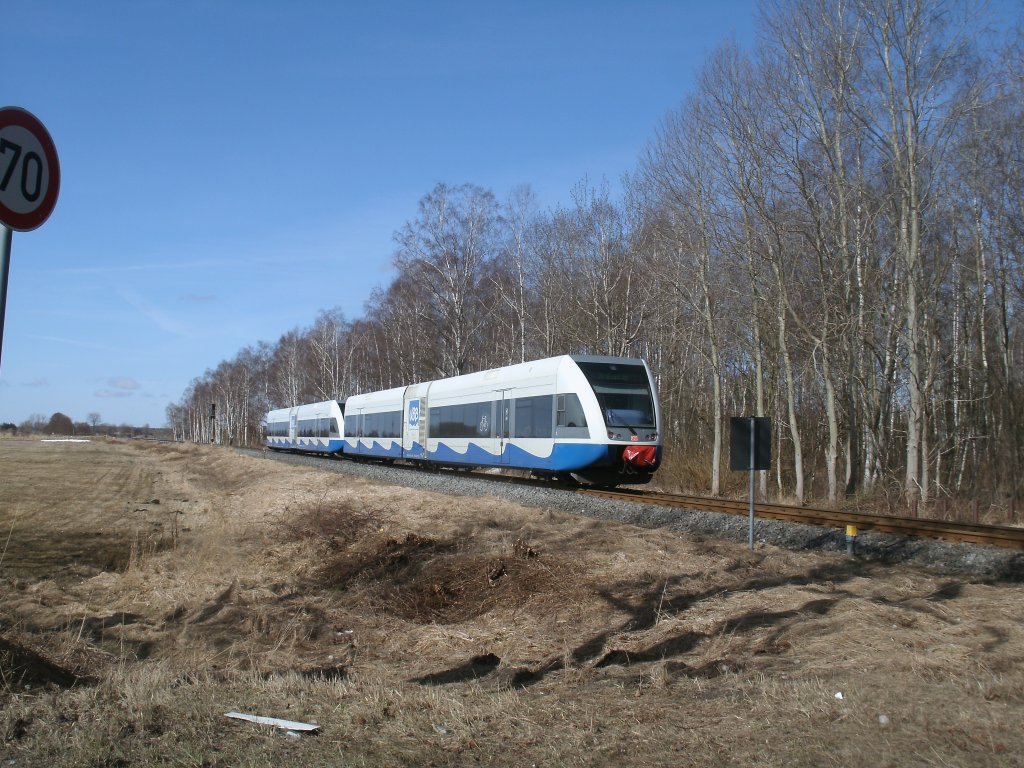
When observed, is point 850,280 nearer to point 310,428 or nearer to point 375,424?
point 375,424

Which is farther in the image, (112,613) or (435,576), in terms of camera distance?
(435,576)

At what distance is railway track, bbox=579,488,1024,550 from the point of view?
11.5 meters

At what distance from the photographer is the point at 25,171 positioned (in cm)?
420

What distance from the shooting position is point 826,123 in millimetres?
21516

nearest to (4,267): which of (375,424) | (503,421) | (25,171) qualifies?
(25,171)

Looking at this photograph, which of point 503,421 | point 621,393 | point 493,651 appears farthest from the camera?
point 503,421

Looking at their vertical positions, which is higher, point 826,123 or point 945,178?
point 826,123

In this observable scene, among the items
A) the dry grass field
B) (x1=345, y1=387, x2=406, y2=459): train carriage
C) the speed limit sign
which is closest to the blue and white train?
(x1=345, y1=387, x2=406, y2=459): train carriage

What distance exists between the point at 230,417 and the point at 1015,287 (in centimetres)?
9238

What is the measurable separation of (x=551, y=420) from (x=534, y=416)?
91 cm

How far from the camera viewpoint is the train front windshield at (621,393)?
18.2 metres

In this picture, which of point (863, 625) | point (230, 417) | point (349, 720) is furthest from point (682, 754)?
point (230, 417)

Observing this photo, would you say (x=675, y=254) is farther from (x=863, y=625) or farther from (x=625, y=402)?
(x=863, y=625)

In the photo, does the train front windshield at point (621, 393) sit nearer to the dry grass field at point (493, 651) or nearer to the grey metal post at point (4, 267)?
the dry grass field at point (493, 651)
